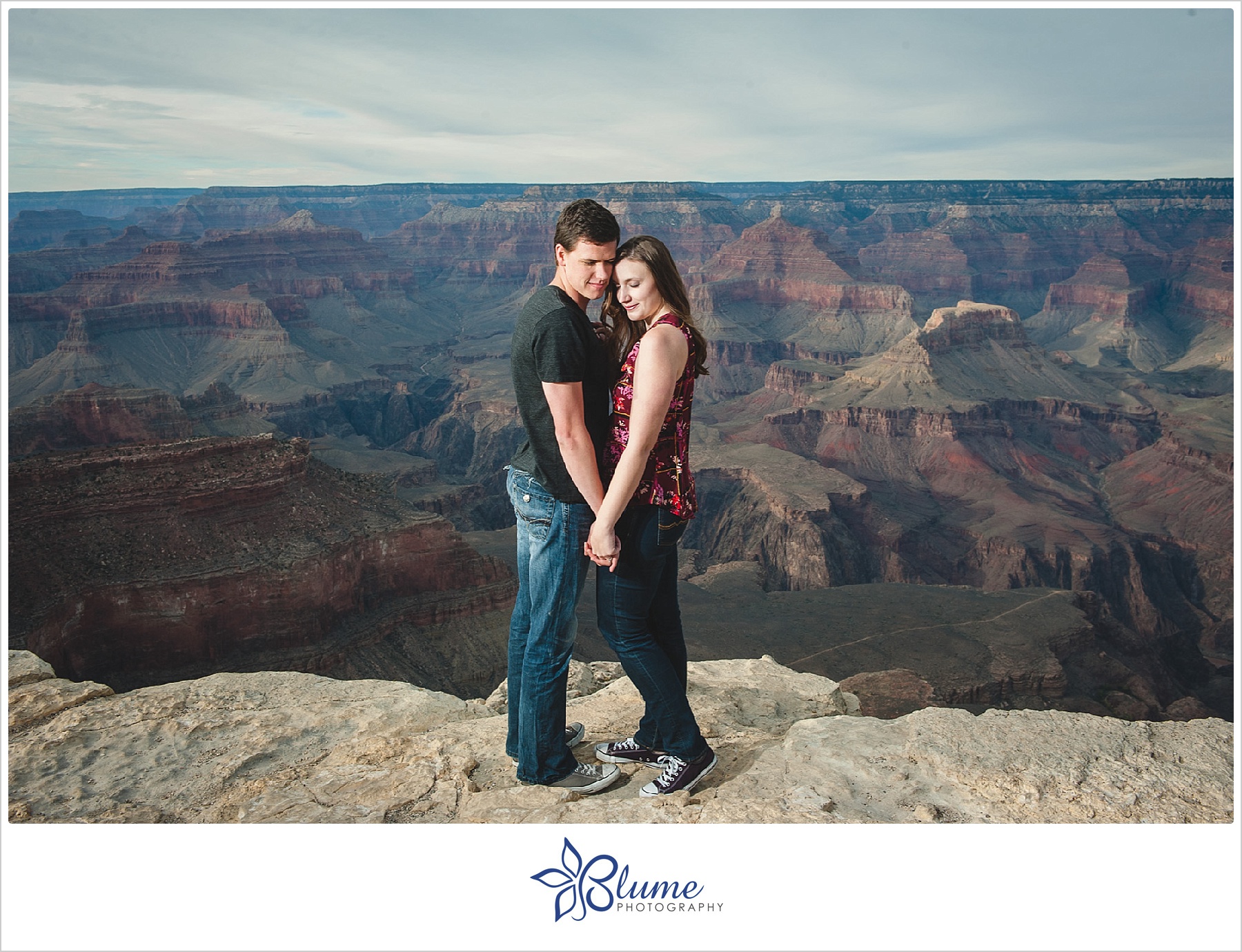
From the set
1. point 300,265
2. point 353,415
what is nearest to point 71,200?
point 300,265

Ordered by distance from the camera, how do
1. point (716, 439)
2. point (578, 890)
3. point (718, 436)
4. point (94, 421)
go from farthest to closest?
point (718, 436) → point (716, 439) → point (94, 421) → point (578, 890)

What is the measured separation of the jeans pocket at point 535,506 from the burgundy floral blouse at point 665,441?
430mm

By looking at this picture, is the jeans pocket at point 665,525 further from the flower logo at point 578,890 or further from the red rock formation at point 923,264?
the red rock formation at point 923,264

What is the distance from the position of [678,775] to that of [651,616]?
0.92m

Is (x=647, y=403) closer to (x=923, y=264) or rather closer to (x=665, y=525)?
(x=665, y=525)

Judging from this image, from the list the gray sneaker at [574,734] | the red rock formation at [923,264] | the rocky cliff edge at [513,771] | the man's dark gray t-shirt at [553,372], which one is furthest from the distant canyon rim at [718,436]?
the man's dark gray t-shirt at [553,372]

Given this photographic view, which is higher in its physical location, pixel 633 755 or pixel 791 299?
pixel 791 299

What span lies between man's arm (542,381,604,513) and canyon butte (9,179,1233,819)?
6.45 feet

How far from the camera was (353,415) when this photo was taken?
8350 centimetres

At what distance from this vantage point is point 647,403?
174 inches

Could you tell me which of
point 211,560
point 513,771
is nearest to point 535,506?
point 513,771

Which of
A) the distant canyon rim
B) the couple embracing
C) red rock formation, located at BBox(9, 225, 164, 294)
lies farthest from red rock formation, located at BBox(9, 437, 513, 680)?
red rock formation, located at BBox(9, 225, 164, 294)

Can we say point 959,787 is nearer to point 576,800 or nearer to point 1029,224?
point 576,800

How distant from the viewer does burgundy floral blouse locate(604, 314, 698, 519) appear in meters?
4.62
